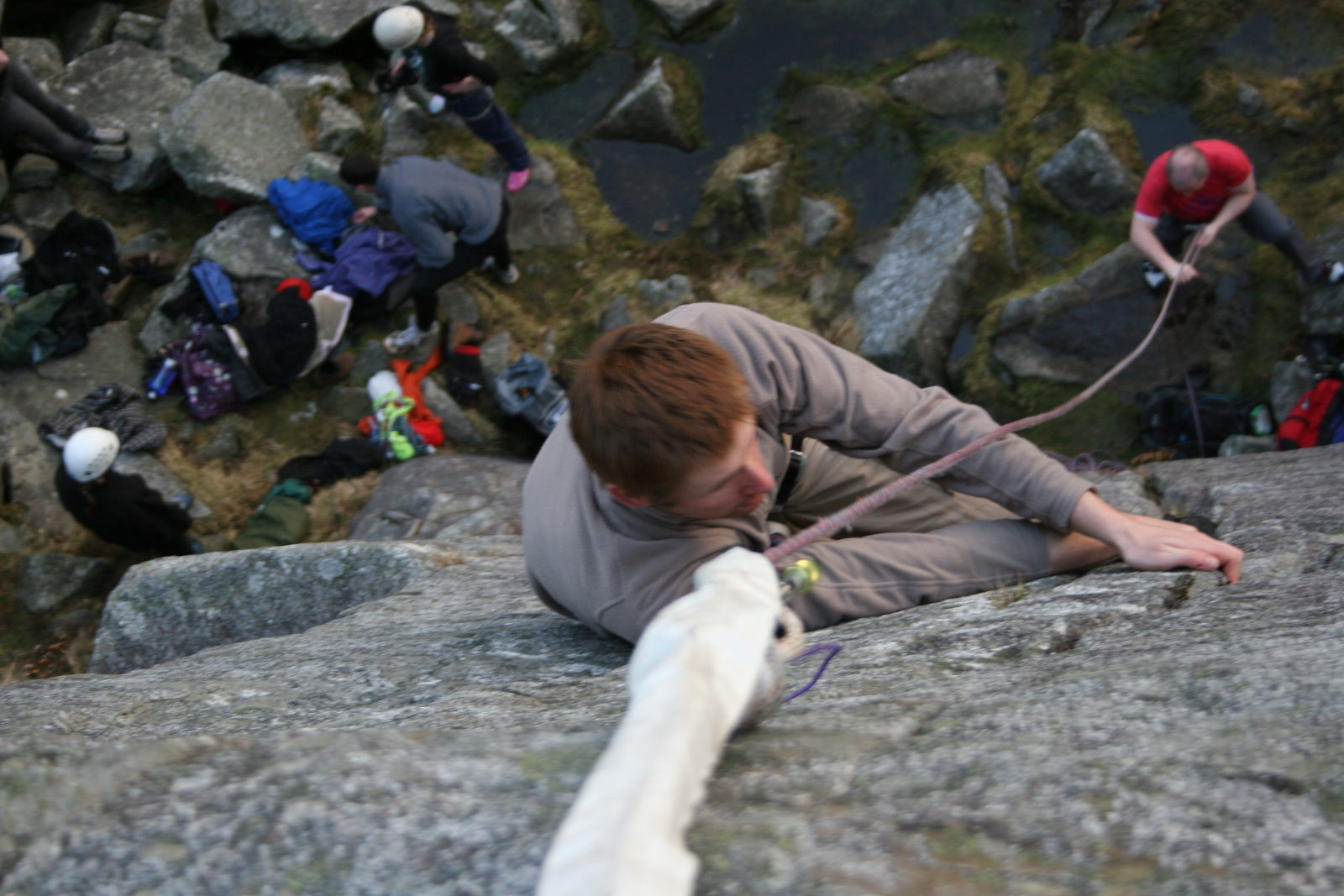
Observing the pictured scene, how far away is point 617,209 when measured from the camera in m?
10.1

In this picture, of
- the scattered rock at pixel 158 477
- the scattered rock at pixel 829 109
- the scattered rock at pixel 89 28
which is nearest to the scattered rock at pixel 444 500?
the scattered rock at pixel 158 477

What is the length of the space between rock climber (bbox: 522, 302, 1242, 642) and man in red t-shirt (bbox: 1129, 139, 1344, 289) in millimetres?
5041

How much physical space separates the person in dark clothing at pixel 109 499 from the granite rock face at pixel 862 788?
6.61 metres

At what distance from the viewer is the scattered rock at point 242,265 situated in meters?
9.66

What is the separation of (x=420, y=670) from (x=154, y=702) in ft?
2.67

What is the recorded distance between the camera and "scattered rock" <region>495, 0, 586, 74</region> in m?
10.6

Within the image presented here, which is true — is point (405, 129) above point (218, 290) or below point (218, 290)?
above

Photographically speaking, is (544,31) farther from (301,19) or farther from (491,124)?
(301,19)

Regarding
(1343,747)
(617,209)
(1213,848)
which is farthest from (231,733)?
(617,209)

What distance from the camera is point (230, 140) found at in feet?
32.2

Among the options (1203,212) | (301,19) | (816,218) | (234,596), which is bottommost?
(234,596)

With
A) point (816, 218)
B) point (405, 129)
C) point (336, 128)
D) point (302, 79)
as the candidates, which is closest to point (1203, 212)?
point (816, 218)

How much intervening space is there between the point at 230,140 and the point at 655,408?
31.9 feet

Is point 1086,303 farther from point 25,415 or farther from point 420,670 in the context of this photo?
point 25,415
